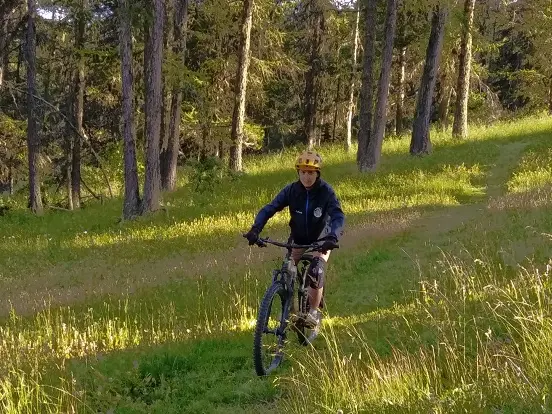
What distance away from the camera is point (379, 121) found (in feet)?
66.1

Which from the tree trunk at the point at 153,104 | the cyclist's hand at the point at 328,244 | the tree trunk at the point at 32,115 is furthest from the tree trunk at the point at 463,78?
the cyclist's hand at the point at 328,244

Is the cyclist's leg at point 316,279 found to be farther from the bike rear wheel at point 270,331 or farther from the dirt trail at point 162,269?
the dirt trail at point 162,269

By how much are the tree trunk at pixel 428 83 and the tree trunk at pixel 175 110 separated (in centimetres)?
925

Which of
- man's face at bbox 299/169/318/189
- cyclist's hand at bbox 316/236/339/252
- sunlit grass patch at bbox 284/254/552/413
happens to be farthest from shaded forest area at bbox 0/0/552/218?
sunlit grass patch at bbox 284/254/552/413

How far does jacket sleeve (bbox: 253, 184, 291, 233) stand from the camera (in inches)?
247

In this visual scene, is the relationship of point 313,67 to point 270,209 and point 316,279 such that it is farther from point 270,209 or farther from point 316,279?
point 316,279

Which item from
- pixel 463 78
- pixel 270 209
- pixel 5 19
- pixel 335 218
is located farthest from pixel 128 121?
pixel 463 78

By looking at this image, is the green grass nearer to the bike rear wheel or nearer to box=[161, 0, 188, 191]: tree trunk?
the bike rear wheel

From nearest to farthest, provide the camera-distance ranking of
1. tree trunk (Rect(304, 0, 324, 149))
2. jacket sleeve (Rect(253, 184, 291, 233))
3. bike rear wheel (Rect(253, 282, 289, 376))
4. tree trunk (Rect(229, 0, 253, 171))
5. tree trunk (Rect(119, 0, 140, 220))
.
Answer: bike rear wheel (Rect(253, 282, 289, 376))
jacket sleeve (Rect(253, 184, 291, 233))
tree trunk (Rect(119, 0, 140, 220))
tree trunk (Rect(229, 0, 253, 171))
tree trunk (Rect(304, 0, 324, 149))

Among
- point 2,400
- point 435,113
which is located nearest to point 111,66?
point 2,400

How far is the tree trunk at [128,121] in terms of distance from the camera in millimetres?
16500

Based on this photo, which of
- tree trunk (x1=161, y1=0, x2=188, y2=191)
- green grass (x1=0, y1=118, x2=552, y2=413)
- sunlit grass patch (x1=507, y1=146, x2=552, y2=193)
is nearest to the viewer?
green grass (x1=0, y1=118, x2=552, y2=413)

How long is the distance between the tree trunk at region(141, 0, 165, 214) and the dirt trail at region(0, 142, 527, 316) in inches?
188

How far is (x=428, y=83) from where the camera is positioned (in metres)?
21.6
